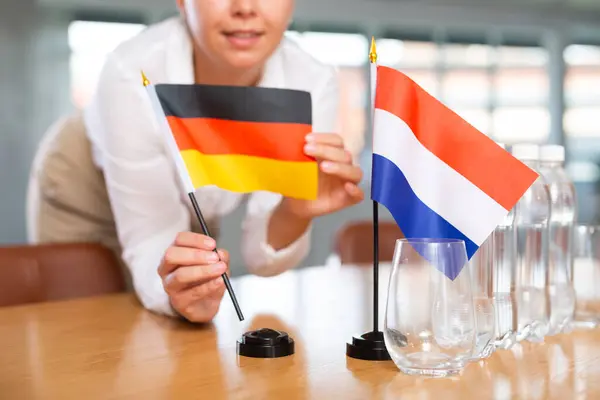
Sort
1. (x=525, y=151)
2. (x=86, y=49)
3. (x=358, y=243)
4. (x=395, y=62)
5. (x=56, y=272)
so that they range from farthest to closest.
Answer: (x=395, y=62), (x=86, y=49), (x=358, y=243), (x=56, y=272), (x=525, y=151)

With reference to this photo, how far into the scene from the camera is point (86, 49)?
616 centimetres

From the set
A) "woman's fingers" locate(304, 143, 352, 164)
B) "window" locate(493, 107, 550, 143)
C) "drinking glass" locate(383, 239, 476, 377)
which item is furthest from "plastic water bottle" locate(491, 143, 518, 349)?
"window" locate(493, 107, 550, 143)

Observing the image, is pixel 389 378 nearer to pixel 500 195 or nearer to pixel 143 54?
pixel 500 195

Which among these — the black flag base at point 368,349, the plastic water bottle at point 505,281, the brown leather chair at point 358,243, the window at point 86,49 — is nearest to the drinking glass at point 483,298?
the plastic water bottle at point 505,281

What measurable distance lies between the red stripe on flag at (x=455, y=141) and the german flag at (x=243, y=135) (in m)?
0.16

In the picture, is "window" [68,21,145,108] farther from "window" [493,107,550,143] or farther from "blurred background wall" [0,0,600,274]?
"window" [493,107,550,143]

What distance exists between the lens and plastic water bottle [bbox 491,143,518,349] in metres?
1.05

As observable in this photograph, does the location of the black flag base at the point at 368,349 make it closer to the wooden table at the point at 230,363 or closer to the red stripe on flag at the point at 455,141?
the wooden table at the point at 230,363

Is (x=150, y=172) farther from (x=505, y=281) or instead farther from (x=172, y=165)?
(x=505, y=281)

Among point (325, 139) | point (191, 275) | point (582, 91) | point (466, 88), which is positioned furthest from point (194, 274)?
point (582, 91)

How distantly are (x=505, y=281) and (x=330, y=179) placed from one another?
380mm

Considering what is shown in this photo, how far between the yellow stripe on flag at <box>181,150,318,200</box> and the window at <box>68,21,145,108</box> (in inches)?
206

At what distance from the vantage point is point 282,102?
1142 mm

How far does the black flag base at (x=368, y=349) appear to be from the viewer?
99cm
